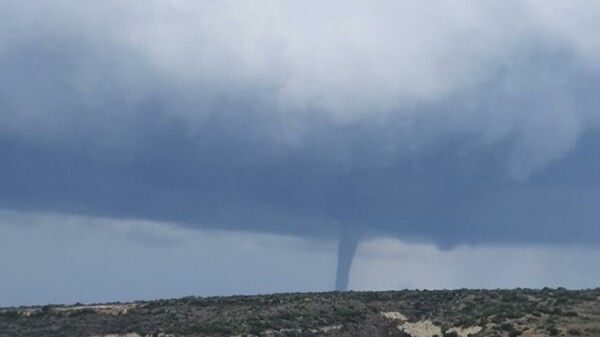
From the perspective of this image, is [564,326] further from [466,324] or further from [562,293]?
[562,293]

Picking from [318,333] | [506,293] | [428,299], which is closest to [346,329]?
[318,333]

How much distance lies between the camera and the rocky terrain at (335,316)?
8450 centimetres

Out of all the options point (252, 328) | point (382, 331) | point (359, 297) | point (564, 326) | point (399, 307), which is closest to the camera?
point (564, 326)

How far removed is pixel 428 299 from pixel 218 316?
2618 centimetres

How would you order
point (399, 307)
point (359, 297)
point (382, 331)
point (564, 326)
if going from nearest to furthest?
point (564, 326) → point (382, 331) → point (399, 307) → point (359, 297)

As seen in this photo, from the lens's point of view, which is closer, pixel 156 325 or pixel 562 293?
pixel 156 325

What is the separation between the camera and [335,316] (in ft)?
309

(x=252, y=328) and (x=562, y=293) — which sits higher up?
(x=562, y=293)

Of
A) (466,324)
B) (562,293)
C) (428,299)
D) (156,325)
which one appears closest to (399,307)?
(428,299)

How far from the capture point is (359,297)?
106 meters

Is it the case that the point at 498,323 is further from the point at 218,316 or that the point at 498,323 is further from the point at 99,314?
the point at 99,314

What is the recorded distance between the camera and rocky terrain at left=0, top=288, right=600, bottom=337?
8450 centimetres

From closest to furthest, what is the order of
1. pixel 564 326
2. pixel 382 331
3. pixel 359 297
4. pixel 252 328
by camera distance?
pixel 564 326, pixel 252 328, pixel 382 331, pixel 359 297

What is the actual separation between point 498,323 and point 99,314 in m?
41.5
